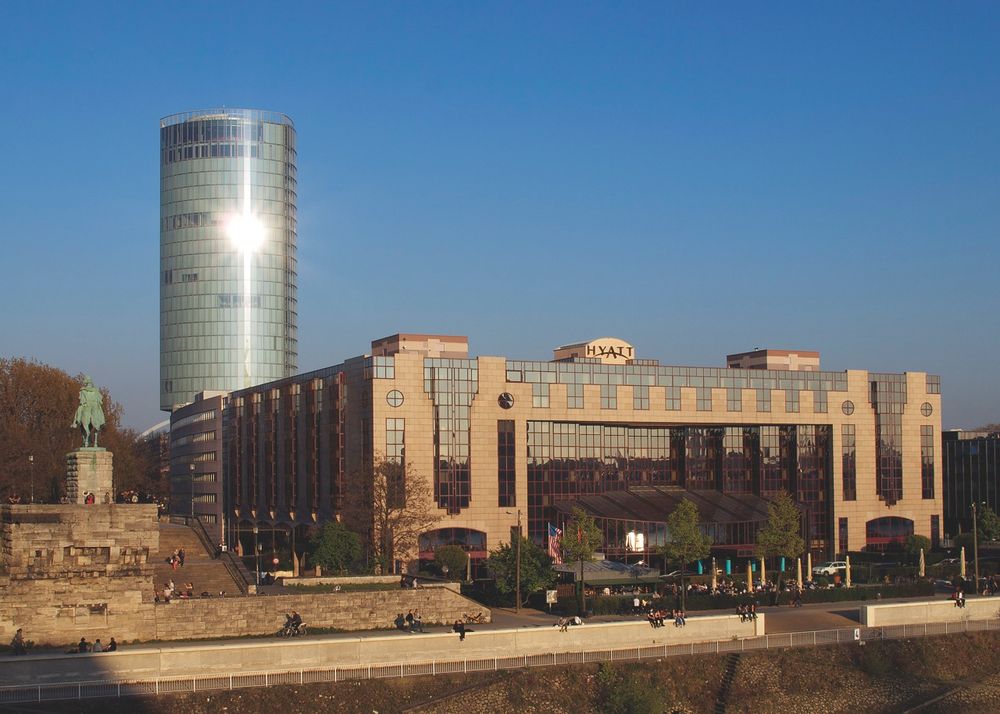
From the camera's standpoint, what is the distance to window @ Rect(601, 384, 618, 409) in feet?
346

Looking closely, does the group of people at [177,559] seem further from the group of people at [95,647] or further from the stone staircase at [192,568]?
the group of people at [95,647]

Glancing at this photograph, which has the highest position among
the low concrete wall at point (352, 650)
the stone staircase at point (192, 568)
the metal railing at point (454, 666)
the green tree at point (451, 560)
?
the stone staircase at point (192, 568)

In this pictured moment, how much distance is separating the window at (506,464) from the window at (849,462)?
105ft

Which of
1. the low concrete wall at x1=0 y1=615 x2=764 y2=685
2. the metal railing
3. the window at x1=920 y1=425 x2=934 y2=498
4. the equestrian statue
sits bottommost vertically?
the metal railing

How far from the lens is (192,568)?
7425 cm

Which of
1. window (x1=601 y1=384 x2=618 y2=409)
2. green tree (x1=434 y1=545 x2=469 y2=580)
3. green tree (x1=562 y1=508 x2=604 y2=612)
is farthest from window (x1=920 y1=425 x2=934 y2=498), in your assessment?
green tree (x1=434 y1=545 x2=469 y2=580)

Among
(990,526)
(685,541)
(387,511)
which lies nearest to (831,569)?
(685,541)

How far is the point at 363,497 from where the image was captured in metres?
90.8

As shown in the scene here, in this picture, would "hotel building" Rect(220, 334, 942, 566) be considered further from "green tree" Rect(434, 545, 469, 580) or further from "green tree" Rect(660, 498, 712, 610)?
"green tree" Rect(434, 545, 469, 580)

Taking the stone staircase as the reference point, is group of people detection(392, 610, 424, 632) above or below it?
below

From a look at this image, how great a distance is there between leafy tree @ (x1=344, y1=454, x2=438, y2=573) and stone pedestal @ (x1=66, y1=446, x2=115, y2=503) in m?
23.0

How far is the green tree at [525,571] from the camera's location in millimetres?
74125

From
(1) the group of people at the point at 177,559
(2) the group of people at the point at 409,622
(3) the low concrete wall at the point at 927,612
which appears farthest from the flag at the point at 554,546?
(1) the group of people at the point at 177,559

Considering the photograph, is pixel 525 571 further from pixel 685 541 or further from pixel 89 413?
pixel 89 413
